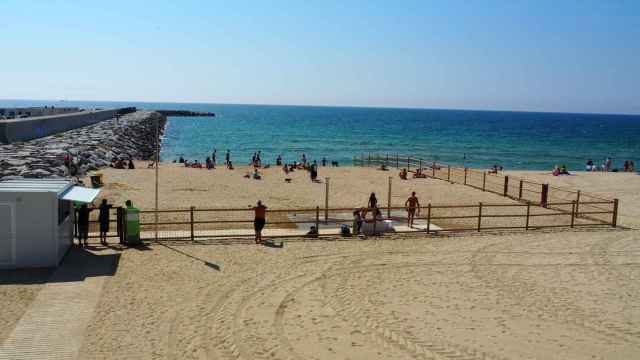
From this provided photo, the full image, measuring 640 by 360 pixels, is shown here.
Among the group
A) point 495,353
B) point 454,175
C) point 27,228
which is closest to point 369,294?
point 495,353

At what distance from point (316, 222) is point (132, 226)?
5.09 m

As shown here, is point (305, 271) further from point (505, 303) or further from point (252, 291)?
point (505, 303)

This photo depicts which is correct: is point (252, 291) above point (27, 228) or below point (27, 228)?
below

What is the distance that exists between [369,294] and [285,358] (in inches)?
135

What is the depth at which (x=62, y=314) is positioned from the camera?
32.8ft

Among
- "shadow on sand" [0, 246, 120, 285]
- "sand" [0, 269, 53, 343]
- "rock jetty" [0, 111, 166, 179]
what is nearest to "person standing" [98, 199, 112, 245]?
"shadow on sand" [0, 246, 120, 285]

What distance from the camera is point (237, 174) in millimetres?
34719

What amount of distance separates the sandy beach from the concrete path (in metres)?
0.19

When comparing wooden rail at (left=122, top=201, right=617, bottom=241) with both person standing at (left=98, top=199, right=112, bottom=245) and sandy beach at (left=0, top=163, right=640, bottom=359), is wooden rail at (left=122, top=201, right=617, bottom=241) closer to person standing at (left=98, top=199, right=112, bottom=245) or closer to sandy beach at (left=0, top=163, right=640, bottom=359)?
sandy beach at (left=0, top=163, right=640, bottom=359)

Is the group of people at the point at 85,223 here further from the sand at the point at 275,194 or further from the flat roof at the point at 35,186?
the sand at the point at 275,194

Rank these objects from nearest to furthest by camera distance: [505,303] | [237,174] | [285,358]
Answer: [285,358] < [505,303] < [237,174]

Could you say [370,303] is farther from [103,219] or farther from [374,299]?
[103,219]

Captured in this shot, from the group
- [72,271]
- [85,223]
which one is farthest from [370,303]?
[85,223]

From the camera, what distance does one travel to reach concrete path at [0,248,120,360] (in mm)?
8578
